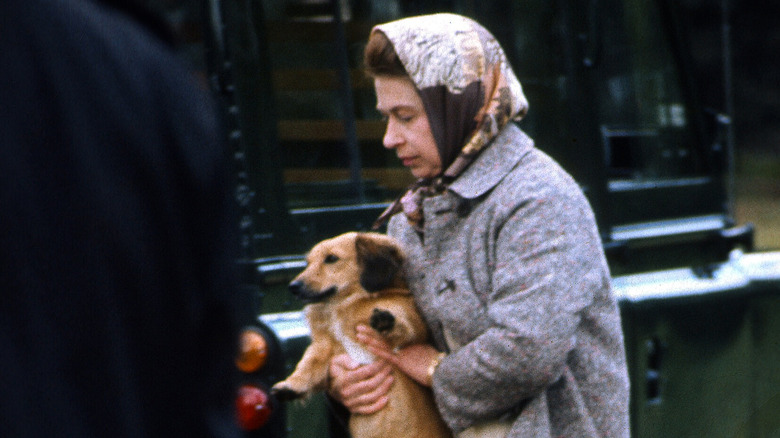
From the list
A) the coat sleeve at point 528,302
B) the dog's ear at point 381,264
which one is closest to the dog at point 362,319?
the dog's ear at point 381,264

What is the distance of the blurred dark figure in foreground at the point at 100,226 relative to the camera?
727 millimetres

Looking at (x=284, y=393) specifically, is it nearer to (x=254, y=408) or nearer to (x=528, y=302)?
(x=254, y=408)

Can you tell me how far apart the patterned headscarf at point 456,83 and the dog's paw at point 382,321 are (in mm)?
253

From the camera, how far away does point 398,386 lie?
1.98 meters

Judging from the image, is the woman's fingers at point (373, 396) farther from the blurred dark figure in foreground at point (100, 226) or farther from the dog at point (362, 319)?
the blurred dark figure in foreground at point (100, 226)

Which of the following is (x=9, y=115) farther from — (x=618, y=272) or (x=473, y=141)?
(x=618, y=272)

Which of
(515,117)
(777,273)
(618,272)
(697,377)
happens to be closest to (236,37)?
(515,117)

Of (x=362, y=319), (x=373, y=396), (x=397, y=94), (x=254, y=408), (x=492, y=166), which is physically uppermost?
(x=397, y=94)

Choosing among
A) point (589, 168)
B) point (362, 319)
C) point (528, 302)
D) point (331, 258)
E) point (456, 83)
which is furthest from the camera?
point (589, 168)

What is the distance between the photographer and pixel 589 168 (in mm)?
3508

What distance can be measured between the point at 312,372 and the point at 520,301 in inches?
Answer: 22.7

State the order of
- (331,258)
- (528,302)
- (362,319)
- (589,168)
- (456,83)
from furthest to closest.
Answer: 1. (589,168)
2. (331,258)
3. (362,319)
4. (456,83)
5. (528,302)

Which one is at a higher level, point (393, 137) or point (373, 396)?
point (393, 137)

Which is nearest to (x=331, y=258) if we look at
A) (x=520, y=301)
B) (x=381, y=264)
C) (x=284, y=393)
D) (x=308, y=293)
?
(x=308, y=293)
